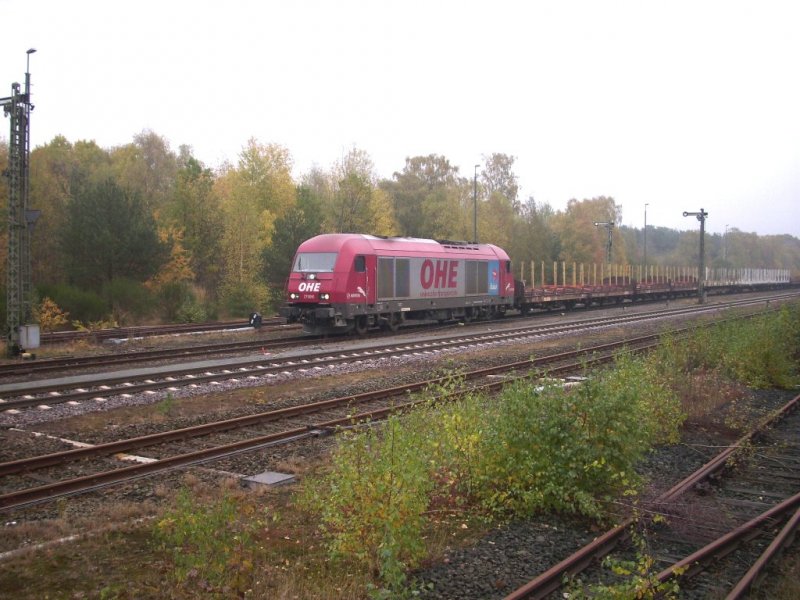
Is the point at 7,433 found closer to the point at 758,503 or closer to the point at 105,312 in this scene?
the point at 758,503

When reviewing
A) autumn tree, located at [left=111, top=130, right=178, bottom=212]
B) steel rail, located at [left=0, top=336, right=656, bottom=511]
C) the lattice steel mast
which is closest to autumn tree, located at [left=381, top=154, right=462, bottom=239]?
autumn tree, located at [left=111, top=130, right=178, bottom=212]

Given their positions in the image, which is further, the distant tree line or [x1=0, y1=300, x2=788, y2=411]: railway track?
the distant tree line

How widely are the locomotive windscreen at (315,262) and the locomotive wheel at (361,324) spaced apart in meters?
2.32

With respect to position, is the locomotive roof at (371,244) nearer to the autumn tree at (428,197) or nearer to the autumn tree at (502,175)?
the autumn tree at (428,197)

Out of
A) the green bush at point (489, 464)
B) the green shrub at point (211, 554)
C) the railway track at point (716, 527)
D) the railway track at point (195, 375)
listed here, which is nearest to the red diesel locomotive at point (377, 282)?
the railway track at point (195, 375)

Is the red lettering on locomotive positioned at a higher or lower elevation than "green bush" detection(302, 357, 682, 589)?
higher

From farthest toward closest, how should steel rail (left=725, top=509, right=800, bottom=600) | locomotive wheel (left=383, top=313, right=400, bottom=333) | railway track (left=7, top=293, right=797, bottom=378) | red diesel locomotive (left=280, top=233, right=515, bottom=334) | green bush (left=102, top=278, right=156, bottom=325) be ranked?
1. green bush (left=102, top=278, right=156, bottom=325)
2. locomotive wheel (left=383, top=313, right=400, bottom=333)
3. red diesel locomotive (left=280, top=233, right=515, bottom=334)
4. railway track (left=7, top=293, right=797, bottom=378)
5. steel rail (left=725, top=509, right=800, bottom=600)

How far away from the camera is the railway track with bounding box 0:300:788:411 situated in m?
12.7

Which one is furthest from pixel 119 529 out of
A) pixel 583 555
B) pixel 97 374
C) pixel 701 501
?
pixel 97 374

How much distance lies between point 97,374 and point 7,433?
533cm

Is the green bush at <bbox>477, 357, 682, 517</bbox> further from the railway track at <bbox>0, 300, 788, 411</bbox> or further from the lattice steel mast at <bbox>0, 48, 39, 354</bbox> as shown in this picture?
the lattice steel mast at <bbox>0, 48, 39, 354</bbox>

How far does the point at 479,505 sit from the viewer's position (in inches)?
296

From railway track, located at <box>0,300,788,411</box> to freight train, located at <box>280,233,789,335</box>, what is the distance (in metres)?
2.38

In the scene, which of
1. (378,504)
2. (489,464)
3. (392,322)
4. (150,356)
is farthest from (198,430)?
(392,322)
